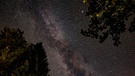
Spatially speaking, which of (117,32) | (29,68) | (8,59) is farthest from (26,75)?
(117,32)

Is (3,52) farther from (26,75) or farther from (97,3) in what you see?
(97,3)

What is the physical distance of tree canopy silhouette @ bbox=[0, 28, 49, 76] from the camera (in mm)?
11625

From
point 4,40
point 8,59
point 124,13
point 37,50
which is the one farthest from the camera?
point 37,50

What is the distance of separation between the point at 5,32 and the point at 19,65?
8.01 feet

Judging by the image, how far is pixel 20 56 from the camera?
13164mm

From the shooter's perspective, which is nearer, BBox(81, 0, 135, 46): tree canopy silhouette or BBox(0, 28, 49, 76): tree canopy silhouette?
BBox(81, 0, 135, 46): tree canopy silhouette

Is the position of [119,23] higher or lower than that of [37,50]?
lower

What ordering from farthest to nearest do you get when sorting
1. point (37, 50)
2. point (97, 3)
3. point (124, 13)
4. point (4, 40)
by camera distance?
point (37, 50) → point (4, 40) → point (97, 3) → point (124, 13)

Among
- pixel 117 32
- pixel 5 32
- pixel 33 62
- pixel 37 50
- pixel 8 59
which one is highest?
pixel 5 32

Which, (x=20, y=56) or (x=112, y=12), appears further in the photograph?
(x=20, y=56)

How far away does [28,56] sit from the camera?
13.9 m

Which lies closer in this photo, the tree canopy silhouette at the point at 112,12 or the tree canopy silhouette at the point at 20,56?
the tree canopy silhouette at the point at 112,12

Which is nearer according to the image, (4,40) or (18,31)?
(4,40)

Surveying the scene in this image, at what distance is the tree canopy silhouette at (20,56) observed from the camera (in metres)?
11.6
